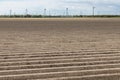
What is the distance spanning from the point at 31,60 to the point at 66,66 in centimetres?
93

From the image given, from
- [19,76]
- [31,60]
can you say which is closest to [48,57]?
[31,60]

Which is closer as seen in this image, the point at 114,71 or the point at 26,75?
the point at 26,75

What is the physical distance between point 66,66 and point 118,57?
1.57 m

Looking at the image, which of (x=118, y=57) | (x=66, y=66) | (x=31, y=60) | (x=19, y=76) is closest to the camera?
(x=19, y=76)

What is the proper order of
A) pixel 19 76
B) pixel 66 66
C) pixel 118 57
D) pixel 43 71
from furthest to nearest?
pixel 118 57 < pixel 66 66 < pixel 43 71 < pixel 19 76

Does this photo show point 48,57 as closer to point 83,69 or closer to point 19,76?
point 83,69

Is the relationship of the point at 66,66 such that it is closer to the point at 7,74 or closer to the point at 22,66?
the point at 22,66

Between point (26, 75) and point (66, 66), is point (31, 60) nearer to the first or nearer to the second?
point (66, 66)

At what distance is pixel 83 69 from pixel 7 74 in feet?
4.38

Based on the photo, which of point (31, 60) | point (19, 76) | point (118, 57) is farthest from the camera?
point (118, 57)

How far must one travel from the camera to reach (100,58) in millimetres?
7508

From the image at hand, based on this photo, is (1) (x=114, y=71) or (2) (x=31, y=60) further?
(2) (x=31, y=60)

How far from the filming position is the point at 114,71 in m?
6.13

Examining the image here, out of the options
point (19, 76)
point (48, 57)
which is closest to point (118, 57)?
point (48, 57)
